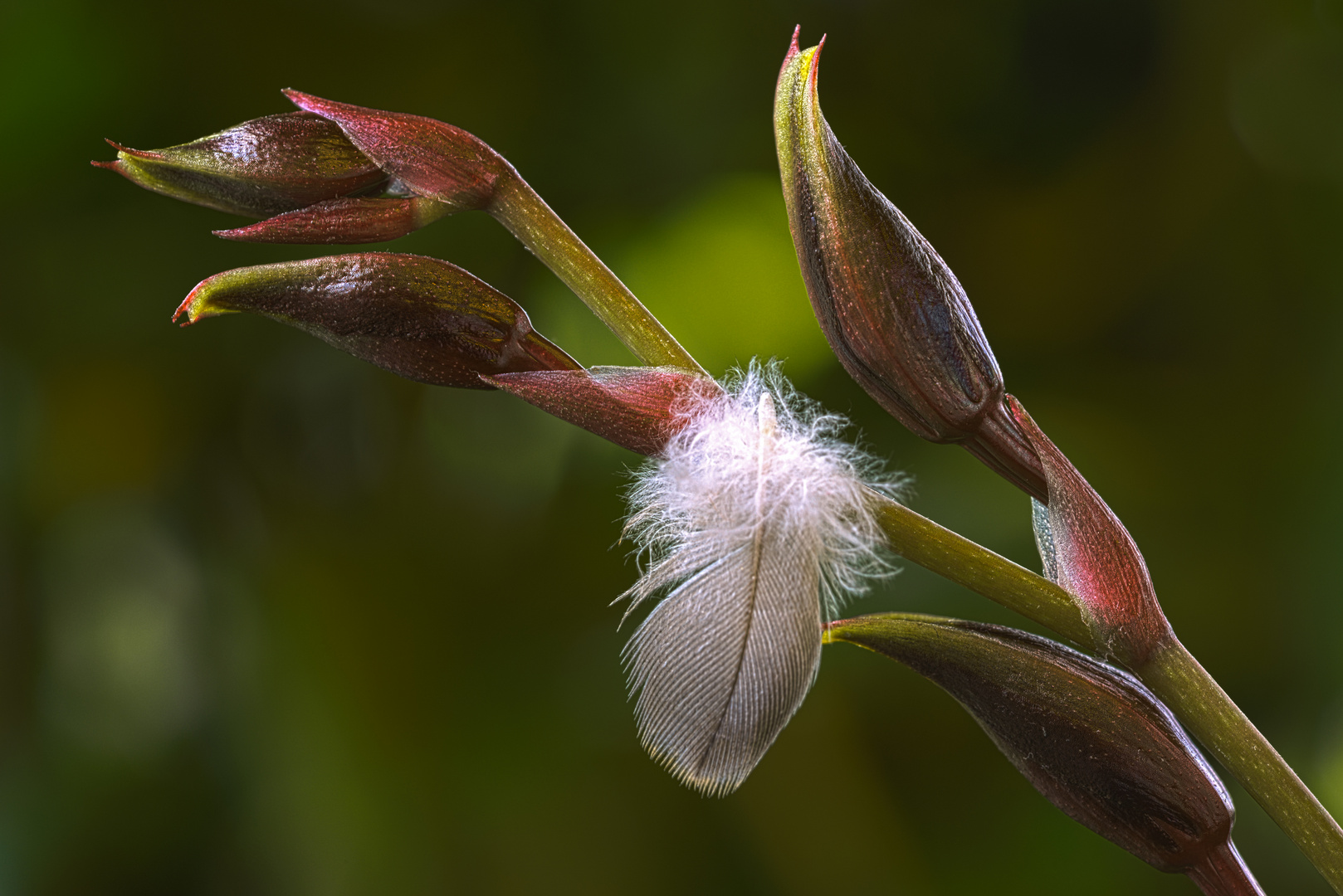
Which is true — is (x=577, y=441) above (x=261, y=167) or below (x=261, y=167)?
below

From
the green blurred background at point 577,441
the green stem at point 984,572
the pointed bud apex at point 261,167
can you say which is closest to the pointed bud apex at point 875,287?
the green stem at point 984,572

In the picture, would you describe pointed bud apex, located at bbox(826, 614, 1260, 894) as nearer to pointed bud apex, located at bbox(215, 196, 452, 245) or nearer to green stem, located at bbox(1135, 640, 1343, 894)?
green stem, located at bbox(1135, 640, 1343, 894)

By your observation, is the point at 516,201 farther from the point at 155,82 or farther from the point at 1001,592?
the point at 155,82

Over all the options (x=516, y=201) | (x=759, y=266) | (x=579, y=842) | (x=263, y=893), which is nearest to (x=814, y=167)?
(x=516, y=201)

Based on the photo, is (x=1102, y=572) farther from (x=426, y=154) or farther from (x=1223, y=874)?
(x=426, y=154)

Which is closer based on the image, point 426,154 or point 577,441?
point 426,154

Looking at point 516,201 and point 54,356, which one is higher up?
point 516,201

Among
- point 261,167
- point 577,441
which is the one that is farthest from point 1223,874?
point 577,441
